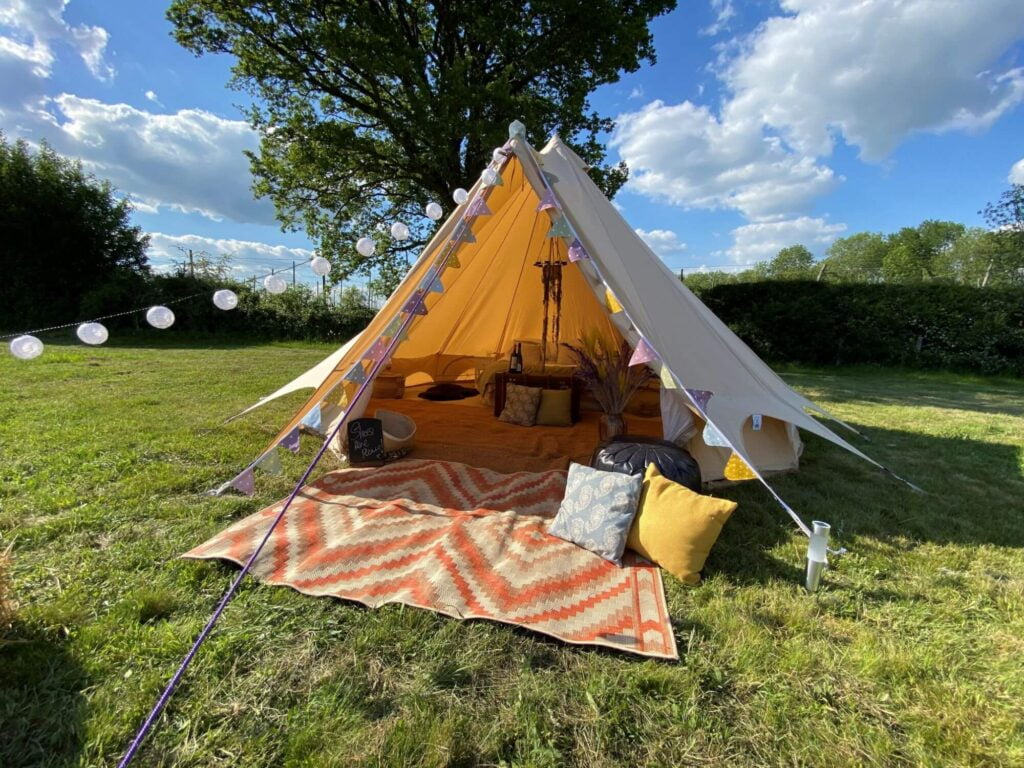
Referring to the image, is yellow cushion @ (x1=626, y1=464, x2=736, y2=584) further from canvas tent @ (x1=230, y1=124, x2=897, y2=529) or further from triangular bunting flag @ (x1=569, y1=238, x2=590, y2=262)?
triangular bunting flag @ (x1=569, y1=238, x2=590, y2=262)

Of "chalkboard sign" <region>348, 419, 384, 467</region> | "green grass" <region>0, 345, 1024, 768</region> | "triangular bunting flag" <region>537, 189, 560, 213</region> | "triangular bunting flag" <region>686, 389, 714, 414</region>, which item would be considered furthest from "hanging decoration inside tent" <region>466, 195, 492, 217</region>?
"green grass" <region>0, 345, 1024, 768</region>

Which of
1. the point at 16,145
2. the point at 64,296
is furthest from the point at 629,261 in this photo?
the point at 16,145

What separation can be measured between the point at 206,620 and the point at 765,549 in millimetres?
2171

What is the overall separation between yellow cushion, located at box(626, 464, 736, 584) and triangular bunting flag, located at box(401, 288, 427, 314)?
1.36 meters

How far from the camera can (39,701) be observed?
1188mm

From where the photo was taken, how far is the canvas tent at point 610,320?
2271 millimetres

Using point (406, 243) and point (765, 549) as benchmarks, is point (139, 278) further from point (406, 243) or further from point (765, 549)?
point (765, 549)

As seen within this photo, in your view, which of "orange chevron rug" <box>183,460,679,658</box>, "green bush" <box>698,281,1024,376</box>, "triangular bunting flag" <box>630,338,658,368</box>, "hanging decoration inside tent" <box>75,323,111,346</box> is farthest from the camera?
"green bush" <box>698,281,1024,376</box>

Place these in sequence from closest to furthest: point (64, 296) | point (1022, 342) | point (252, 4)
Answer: point (252, 4)
point (1022, 342)
point (64, 296)

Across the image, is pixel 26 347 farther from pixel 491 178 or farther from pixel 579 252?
pixel 579 252

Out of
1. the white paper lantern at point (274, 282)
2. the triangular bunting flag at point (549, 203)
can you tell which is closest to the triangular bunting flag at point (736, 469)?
the triangular bunting flag at point (549, 203)

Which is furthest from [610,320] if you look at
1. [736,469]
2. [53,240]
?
[53,240]

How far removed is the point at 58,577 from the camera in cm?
168

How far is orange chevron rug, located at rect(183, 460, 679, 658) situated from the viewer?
157 centimetres
